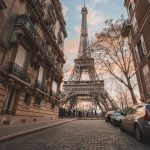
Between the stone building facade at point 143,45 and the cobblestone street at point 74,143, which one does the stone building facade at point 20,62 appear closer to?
the cobblestone street at point 74,143

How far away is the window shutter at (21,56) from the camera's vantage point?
433 inches

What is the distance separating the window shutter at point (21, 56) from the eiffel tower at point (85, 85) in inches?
791

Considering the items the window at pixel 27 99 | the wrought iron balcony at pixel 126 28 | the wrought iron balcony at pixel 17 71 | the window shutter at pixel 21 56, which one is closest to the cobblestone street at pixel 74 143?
the wrought iron balcony at pixel 17 71

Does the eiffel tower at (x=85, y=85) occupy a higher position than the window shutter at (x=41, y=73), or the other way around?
the eiffel tower at (x=85, y=85)

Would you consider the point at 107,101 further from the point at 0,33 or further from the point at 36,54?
the point at 0,33

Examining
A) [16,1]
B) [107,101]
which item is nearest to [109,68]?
[16,1]

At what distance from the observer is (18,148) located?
15.8ft

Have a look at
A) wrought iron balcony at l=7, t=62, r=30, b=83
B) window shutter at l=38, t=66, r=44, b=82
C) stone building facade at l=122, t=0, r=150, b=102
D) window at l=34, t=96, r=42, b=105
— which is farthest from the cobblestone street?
window shutter at l=38, t=66, r=44, b=82

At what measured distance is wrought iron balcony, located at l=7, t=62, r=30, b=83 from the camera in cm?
966

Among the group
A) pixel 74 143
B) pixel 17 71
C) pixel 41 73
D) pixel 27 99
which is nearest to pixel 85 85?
pixel 41 73

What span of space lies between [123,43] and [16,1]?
1268cm

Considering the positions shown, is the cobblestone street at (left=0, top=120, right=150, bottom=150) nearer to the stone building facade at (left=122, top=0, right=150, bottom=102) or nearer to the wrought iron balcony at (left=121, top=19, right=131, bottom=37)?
the stone building facade at (left=122, top=0, right=150, bottom=102)

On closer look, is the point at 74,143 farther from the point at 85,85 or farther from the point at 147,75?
the point at 85,85

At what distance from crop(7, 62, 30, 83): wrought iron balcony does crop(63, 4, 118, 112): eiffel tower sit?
67.2ft
